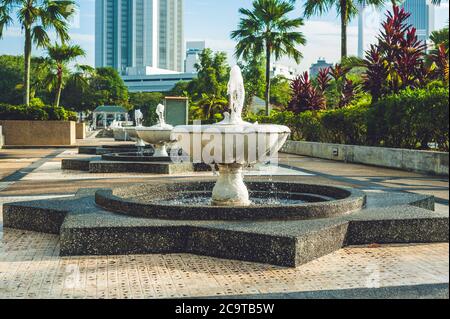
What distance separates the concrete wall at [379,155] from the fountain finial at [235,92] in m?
5.62

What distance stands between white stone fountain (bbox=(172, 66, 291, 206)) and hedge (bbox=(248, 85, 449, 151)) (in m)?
A: 5.55

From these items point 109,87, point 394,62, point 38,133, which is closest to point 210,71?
point 38,133

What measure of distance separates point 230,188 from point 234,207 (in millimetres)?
1098

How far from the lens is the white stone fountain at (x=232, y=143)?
627 cm

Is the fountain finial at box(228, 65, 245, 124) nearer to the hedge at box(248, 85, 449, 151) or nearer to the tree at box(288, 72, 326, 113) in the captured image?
the hedge at box(248, 85, 449, 151)

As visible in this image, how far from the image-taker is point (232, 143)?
6.27 m

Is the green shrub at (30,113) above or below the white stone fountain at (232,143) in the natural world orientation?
above

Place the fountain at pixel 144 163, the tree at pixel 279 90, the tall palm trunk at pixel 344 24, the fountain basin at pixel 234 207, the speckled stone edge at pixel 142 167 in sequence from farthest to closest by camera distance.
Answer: the tree at pixel 279 90
the tall palm trunk at pixel 344 24
the fountain at pixel 144 163
the speckled stone edge at pixel 142 167
the fountain basin at pixel 234 207

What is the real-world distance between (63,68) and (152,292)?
157 feet

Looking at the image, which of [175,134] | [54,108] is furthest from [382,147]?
[54,108]

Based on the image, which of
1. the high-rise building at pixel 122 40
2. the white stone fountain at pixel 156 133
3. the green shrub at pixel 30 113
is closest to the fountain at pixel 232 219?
the white stone fountain at pixel 156 133

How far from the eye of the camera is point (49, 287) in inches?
163

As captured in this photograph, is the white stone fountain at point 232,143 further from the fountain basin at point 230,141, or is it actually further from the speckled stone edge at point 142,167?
the speckled stone edge at point 142,167

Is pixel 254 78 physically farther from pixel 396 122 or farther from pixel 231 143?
pixel 231 143
